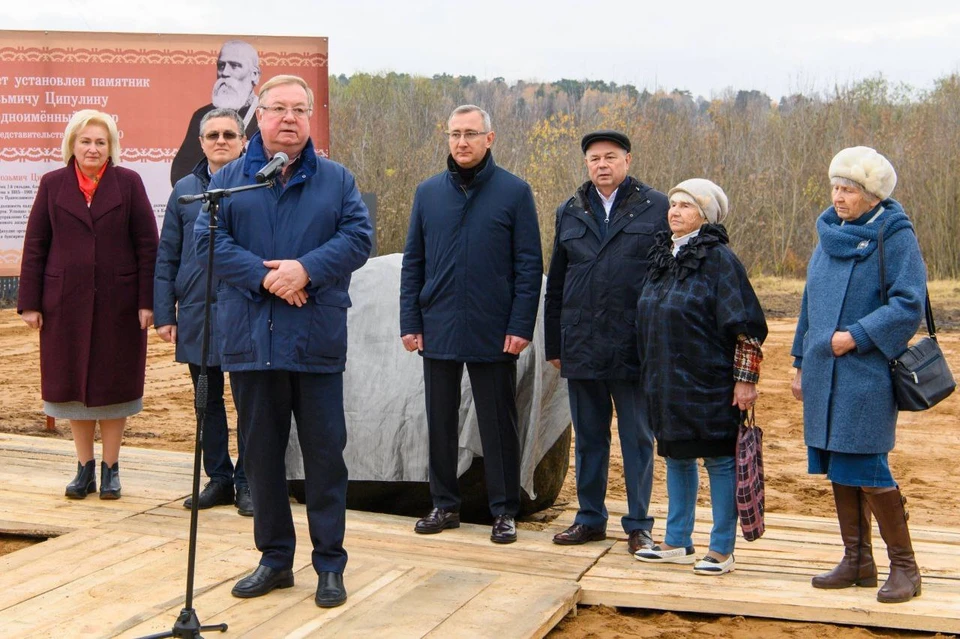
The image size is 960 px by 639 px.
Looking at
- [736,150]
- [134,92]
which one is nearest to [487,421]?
[134,92]

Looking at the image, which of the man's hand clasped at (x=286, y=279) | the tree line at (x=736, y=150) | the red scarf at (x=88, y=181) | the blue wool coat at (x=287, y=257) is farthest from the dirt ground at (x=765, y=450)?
the tree line at (x=736, y=150)

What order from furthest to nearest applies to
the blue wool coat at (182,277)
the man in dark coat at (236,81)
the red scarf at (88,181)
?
the man in dark coat at (236,81), the red scarf at (88,181), the blue wool coat at (182,277)

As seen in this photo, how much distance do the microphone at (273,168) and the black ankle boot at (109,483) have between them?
251 cm

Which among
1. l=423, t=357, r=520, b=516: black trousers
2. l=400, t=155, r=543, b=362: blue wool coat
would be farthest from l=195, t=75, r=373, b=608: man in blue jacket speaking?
l=423, t=357, r=520, b=516: black trousers

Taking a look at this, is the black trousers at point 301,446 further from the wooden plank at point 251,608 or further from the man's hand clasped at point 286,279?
the man's hand clasped at point 286,279

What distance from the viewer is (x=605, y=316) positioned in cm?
481

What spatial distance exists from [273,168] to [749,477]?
6.89 ft

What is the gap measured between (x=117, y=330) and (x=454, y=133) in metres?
1.93

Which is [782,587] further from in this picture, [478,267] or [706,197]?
[478,267]

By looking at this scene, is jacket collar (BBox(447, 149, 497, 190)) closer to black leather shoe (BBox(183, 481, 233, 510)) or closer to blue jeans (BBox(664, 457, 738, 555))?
blue jeans (BBox(664, 457, 738, 555))

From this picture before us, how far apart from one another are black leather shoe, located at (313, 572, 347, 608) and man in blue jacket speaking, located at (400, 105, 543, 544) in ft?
3.39

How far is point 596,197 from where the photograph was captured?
16.2 ft

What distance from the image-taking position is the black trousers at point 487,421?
16.6 feet

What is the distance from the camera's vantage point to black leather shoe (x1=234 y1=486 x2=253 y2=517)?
5363 millimetres
